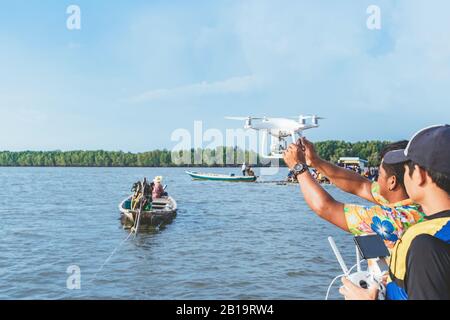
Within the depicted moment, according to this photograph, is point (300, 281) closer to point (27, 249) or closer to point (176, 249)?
point (176, 249)

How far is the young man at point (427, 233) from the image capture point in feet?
6.05

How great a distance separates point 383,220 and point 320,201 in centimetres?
54

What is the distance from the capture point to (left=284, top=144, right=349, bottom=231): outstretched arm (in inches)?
114

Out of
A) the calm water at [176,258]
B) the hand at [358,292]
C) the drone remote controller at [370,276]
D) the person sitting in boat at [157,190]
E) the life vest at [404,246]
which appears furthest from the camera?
the person sitting in boat at [157,190]

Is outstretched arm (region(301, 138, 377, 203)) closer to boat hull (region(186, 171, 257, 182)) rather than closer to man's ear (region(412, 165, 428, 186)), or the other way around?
man's ear (region(412, 165, 428, 186))

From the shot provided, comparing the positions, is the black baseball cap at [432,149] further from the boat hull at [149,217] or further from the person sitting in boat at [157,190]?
the person sitting in boat at [157,190]

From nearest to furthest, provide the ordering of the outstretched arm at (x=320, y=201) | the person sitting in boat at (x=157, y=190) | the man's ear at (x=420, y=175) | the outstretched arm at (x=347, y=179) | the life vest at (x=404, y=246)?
the life vest at (x=404, y=246) < the man's ear at (x=420, y=175) < the outstretched arm at (x=320, y=201) < the outstretched arm at (x=347, y=179) < the person sitting in boat at (x=157, y=190)

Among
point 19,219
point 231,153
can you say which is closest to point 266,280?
point 19,219

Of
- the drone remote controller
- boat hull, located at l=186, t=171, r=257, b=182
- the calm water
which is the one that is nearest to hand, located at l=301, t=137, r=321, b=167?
the drone remote controller

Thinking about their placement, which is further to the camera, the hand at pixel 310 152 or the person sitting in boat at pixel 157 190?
the person sitting in boat at pixel 157 190

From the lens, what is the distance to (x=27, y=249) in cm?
1738

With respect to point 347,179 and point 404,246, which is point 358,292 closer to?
point 404,246

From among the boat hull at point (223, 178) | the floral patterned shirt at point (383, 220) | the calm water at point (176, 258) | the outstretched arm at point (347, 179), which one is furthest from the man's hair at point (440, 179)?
the boat hull at point (223, 178)
